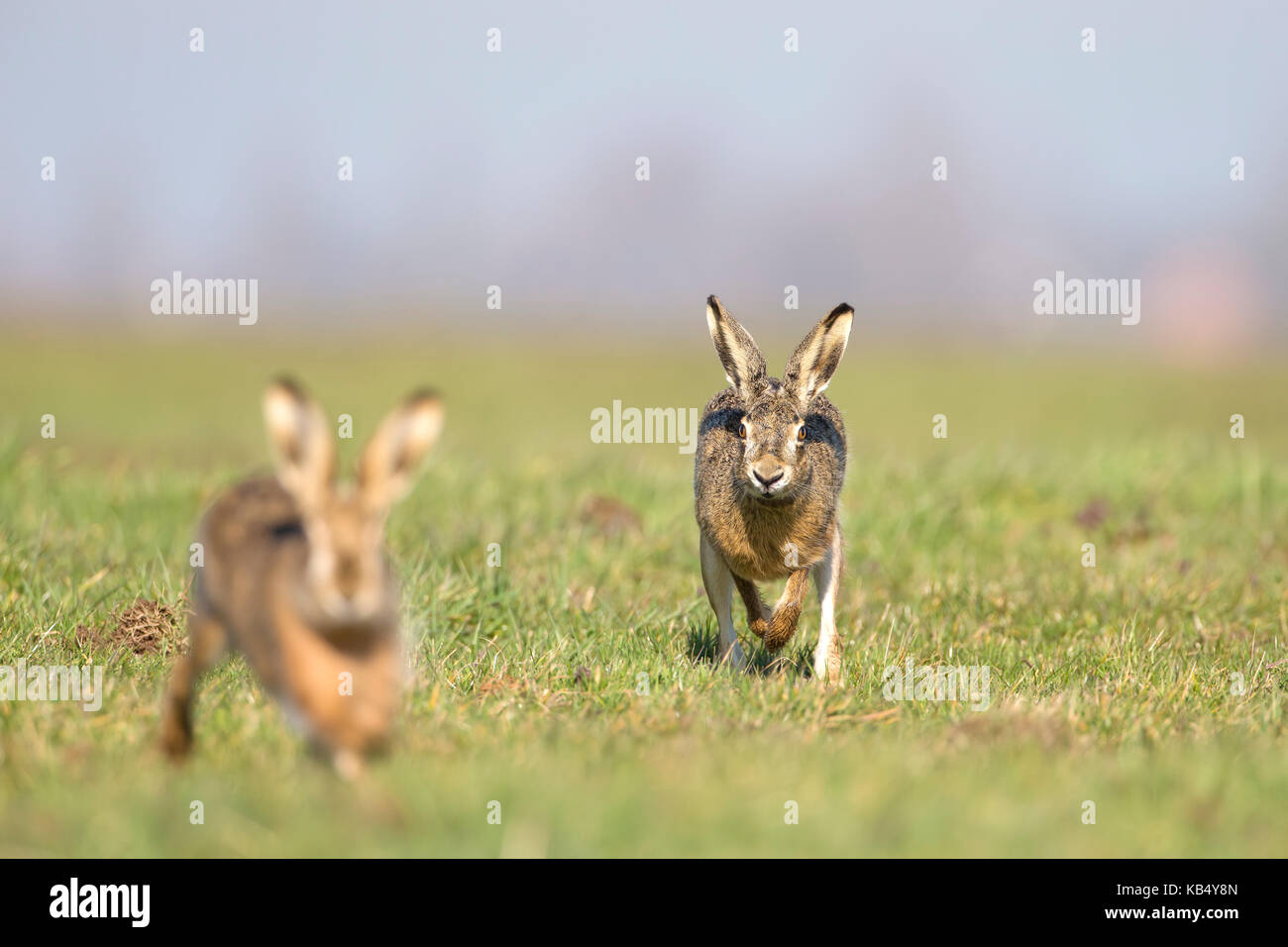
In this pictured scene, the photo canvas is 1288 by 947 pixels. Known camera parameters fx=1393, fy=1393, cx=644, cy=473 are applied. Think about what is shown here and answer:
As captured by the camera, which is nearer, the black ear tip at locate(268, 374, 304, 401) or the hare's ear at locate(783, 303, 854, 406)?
the black ear tip at locate(268, 374, 304, 401)

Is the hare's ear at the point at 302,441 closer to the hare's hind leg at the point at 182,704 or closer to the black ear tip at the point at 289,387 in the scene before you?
the black ear tip at the point at 289,387

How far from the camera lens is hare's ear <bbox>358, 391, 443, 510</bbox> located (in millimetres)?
3914

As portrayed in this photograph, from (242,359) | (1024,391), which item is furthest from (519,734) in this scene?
(242,359)

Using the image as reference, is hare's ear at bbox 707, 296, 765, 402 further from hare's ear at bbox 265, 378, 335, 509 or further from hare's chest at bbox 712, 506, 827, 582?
hare's ear at bbox 265, 378, 335, 509

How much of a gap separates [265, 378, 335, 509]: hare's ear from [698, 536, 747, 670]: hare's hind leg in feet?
12.4

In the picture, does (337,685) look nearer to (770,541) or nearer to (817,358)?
(770,541)

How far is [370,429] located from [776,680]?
590 inches

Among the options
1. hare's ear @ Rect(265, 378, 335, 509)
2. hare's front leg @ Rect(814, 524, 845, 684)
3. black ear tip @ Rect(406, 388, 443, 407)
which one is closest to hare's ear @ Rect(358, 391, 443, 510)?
black ear tip @ Rect(406, 388, 443, 407)

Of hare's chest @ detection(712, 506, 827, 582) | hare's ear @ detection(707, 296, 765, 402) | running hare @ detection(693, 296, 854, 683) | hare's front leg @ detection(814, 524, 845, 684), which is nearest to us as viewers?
hare's front leg @ detection(814, 524, 845, 684)

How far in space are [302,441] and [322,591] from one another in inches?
17.0

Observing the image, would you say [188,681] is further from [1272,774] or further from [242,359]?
[242,359]

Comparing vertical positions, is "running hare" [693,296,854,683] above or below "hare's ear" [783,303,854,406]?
below

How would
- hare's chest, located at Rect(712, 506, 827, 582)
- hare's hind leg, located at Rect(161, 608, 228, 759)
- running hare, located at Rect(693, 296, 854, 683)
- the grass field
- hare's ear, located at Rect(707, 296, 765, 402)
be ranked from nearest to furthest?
the grass field < hare's hind leg, located at Rect(161, 608, 228, 759) < running hare, located at Rect(693, 296, 854, 683) < hare's chest, located at Rect(712, 506, 827, 582) < hare's ear, located at Rect(707, 296, 765, 402)

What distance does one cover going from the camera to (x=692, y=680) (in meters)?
6.32
